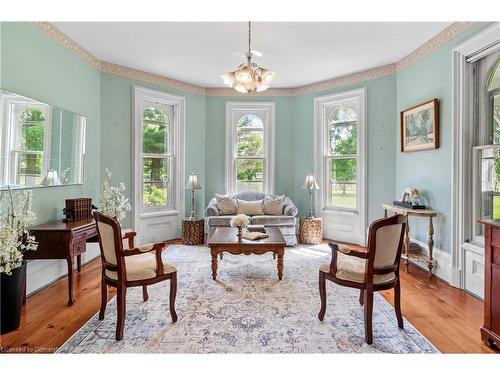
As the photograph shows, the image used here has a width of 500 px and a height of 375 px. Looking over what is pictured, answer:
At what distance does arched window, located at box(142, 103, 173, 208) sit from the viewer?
5.52 metres

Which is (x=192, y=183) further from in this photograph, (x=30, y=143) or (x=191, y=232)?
(x=30, y=143)

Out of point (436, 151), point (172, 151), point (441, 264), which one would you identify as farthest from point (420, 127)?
point (172, 151)

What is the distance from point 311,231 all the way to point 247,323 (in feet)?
10.4

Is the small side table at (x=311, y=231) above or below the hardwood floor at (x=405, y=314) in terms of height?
above

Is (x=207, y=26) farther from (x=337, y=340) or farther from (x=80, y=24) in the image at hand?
(x=337, y=340)

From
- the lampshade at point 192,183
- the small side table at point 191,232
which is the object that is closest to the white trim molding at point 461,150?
the small side table at point 191,232

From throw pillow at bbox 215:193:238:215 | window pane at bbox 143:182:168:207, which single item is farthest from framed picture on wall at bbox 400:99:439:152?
window pane at bbox 143:182:168:207

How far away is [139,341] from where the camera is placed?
226 centimetres

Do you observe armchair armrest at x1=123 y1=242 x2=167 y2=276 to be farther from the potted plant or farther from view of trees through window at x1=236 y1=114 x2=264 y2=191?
view of trees through window at x1=236 y1=114 x2=264 y2=191

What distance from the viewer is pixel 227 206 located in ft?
18.4

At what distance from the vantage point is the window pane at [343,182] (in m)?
5.58

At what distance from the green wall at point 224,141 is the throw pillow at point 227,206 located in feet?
2.24

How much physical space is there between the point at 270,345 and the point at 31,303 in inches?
99.0

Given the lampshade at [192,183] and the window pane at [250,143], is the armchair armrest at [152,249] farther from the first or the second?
the window pane at [250,143]
